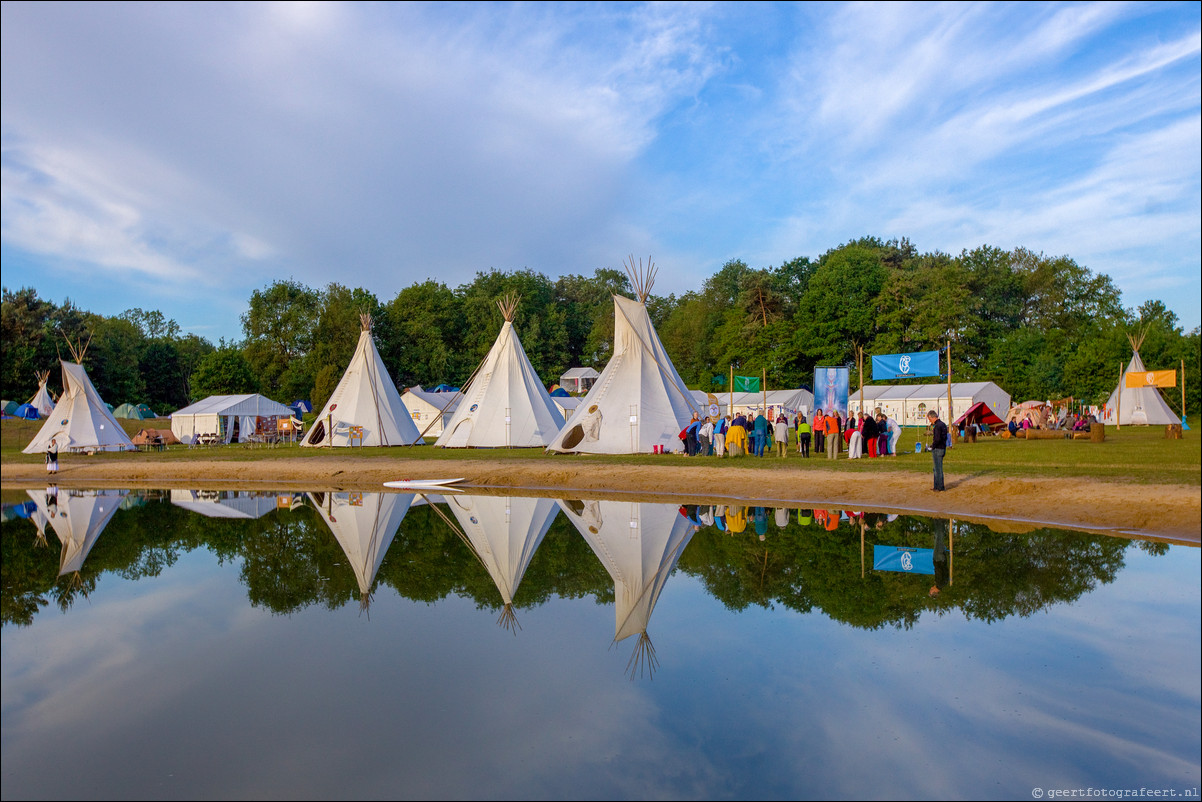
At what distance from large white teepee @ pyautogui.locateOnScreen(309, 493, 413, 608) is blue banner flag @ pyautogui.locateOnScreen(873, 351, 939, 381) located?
16.8 meters

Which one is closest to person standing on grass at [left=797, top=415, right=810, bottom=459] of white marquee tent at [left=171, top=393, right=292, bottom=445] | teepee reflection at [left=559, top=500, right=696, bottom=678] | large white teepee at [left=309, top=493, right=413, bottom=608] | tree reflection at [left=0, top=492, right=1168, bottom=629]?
teepee reflection at [left=559, top=500, right=696, bottom=678]

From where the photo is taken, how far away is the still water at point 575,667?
15.1ft

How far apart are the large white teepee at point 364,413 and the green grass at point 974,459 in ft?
5.10

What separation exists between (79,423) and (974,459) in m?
29.9

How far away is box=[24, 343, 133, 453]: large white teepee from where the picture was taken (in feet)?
94.6

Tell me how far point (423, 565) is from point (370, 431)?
2143 centimetres

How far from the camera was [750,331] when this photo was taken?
56.3 meters

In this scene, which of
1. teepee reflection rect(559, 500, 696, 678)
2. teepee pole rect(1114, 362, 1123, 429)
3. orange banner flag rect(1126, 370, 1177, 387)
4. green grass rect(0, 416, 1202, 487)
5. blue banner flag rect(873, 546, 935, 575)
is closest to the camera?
teepee reflection rect(559, 500, 696, 678)

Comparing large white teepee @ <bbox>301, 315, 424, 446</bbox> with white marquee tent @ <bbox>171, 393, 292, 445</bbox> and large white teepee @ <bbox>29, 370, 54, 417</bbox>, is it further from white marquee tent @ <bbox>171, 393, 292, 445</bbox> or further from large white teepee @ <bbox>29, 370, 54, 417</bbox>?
large white teepee @ <bbox>29, 370, 54, 417</bbox>

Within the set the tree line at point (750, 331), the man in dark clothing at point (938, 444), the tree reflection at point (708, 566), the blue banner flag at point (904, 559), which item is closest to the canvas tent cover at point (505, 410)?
the tree reflection at point (708, 566)

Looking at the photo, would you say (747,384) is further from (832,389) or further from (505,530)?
(505,530)

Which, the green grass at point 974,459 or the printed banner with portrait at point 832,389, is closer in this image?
the green grass at point 974,459

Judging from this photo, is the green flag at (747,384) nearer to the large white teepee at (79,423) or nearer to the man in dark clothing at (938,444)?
the man in dark clothing at (938,444)

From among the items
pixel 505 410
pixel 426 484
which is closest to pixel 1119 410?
pixel 505 410
